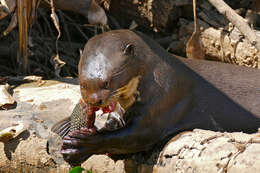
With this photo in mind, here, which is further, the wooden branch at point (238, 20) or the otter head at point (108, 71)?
the wooden branch at point (238, 20)

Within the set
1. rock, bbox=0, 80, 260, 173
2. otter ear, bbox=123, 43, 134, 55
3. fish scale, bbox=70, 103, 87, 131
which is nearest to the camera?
rock, bbox=0, 80, 260, 173

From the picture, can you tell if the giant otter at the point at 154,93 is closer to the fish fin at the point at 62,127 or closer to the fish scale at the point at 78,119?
the fish scale at the point at 78,119

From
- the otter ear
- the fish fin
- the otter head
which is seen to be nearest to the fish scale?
the fish fin

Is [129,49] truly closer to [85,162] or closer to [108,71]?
[108,71]

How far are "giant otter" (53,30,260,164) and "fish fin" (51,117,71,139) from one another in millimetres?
406

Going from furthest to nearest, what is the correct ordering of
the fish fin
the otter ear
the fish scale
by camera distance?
the fish fin < the fish scale < the otter ear

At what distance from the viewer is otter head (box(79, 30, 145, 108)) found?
2846 mm

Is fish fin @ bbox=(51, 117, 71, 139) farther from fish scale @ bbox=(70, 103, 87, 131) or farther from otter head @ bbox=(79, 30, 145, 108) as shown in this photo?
otter head @ bbox=(79, 30, 145, 108)

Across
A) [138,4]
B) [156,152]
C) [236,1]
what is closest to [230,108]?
[156,152]

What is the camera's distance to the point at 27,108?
3.66 m

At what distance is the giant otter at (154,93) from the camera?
2.89m

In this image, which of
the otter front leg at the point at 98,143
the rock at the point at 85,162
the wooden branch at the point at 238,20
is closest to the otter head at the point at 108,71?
the otter front leg at the point at 98,143

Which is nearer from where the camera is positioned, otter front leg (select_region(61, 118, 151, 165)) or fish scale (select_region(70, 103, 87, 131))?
otter front leg (select_region(61, 118, 151, 165))

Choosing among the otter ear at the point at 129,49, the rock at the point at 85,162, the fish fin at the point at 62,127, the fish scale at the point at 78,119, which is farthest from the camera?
the fish fin at the point at 62,127
